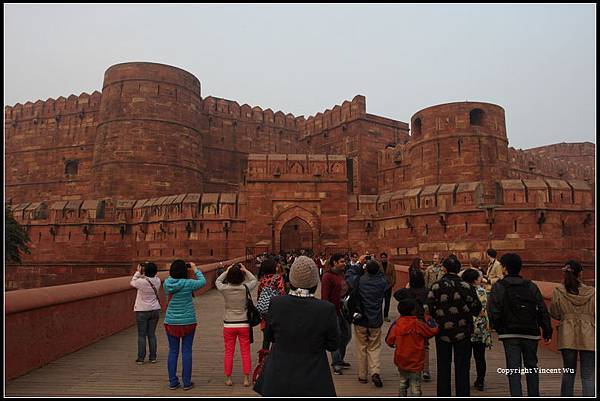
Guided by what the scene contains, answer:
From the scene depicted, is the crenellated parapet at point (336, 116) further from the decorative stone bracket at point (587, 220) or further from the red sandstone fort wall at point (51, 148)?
the decorative stone bracket at point (587, 220)

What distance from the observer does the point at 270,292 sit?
14.5 feet

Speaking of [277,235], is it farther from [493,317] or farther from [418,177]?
[493,317]

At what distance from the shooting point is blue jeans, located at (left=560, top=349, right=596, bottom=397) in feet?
11.8

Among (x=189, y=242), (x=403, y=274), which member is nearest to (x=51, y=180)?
(x=189, y=242)

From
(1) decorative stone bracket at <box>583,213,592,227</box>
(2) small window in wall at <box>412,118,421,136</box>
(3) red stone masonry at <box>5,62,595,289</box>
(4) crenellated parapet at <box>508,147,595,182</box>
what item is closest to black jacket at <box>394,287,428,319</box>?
(3) red stone masonry at <box>5,62,595,289</box>

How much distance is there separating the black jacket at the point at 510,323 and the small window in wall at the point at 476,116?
67.8 feet

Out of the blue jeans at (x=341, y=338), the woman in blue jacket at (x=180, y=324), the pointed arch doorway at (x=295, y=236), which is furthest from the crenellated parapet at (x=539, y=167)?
the woman in blue jacket at (x=180, y=324)

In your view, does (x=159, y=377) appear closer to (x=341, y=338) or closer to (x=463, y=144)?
(x=341, y=338)

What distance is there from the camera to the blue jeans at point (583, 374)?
3605 mm

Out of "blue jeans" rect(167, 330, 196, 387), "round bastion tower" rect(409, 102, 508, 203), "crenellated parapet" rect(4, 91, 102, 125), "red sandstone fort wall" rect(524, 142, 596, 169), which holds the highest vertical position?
"crenellated parapet" rect(4, 91, 102, 125)

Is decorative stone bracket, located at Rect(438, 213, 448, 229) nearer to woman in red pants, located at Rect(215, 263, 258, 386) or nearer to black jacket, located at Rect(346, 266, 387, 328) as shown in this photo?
black jacket, located at Rect(346, 266, 387, 328)

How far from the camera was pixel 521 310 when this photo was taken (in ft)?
11.7

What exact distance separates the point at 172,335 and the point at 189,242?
585 inches

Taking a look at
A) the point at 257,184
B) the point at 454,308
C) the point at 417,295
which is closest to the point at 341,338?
the point at 417,295
